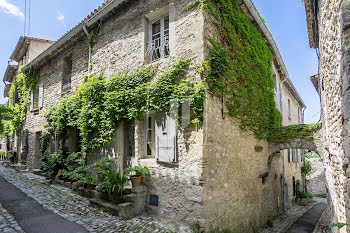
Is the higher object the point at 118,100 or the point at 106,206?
the point at 118,100

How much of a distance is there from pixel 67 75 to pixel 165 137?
660 centimetres

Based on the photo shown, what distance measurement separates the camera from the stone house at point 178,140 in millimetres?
4797

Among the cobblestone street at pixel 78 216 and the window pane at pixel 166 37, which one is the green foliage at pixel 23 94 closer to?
the cobblestone street at pixel 78 216

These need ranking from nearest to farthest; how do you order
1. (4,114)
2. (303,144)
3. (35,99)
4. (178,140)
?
(178,140), (303,144), (35,99), (4,114)

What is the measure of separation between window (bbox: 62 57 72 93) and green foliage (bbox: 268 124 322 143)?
27.8ft

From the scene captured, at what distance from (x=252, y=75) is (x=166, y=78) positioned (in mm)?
3268

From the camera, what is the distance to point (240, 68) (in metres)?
6.29

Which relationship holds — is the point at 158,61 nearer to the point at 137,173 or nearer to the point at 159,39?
the point at 159,39

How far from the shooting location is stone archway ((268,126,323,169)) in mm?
7145

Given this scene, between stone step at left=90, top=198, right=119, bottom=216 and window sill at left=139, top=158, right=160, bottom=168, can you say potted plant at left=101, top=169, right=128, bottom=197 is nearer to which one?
stone step at left=90, top=198, right=119, bottom=216

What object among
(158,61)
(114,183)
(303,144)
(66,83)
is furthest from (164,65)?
(66,83)

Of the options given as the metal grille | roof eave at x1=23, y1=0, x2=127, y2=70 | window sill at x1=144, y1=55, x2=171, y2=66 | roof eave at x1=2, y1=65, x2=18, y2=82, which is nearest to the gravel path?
window sill at x1=144, y1=55, x2=171, y2=66

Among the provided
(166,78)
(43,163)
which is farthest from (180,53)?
(43,163)

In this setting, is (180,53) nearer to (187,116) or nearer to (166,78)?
(166,78)
